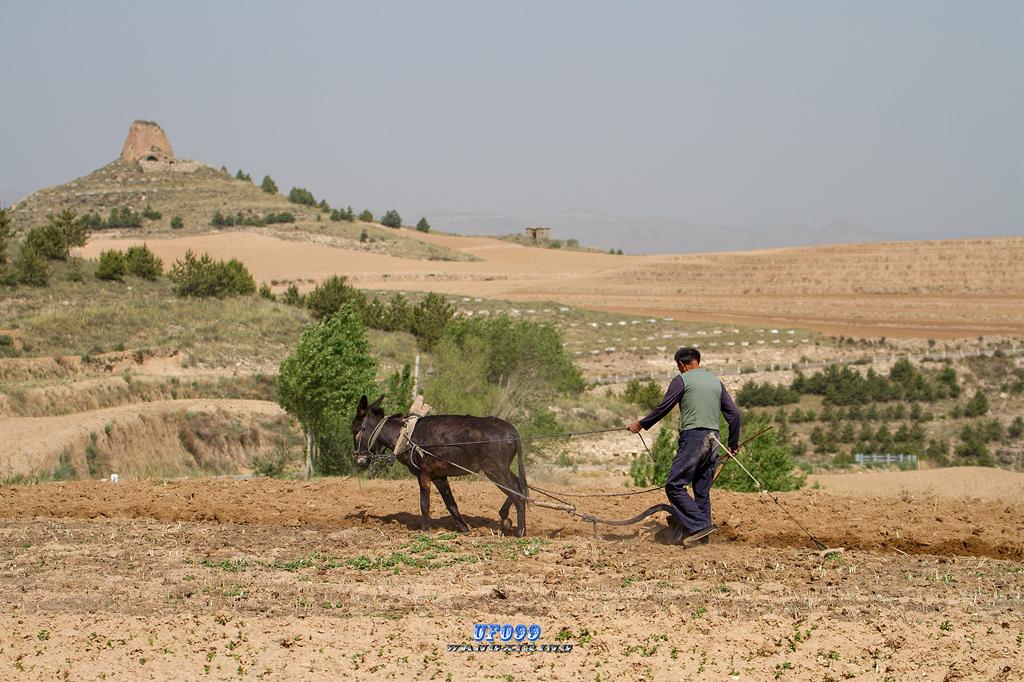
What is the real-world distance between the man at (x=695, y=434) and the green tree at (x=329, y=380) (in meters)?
11.5

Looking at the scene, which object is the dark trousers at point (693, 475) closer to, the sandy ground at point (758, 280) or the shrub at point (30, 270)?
the shrub at point (30, 270)

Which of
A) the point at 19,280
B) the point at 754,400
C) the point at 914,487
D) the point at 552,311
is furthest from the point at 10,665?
the point at 552,311

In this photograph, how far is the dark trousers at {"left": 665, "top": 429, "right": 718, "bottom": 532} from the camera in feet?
36.7

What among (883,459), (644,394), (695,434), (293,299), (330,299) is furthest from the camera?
(293,299)

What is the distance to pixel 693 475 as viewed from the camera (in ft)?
37.1

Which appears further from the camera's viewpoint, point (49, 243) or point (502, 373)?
point (49, 243)

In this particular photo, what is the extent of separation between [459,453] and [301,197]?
118 meters

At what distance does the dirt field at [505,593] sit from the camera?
25.6 feet

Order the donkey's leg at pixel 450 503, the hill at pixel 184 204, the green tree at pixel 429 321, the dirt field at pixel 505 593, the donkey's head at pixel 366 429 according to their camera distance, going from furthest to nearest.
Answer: the hill at pixel 184 204, the green tree at pixel 429 321, the donkey's head at pixel 366 429, the donkey's leg at pixel 450 503, the dirt field at pixel 505 593

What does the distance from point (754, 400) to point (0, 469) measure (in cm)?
2835

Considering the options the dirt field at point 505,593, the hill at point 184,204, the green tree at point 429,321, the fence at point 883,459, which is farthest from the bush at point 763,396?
the hill at point 184,204

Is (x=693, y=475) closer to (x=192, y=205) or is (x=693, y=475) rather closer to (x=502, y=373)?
(x=502, y=373)

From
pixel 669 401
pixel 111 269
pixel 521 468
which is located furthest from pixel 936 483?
pixel 111 269

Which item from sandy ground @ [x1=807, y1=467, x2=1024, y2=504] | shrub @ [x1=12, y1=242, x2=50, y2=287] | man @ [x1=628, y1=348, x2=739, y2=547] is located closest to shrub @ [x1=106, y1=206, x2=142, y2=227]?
shrub @ [x1=12, y1=242, x2=50, y2=287]
